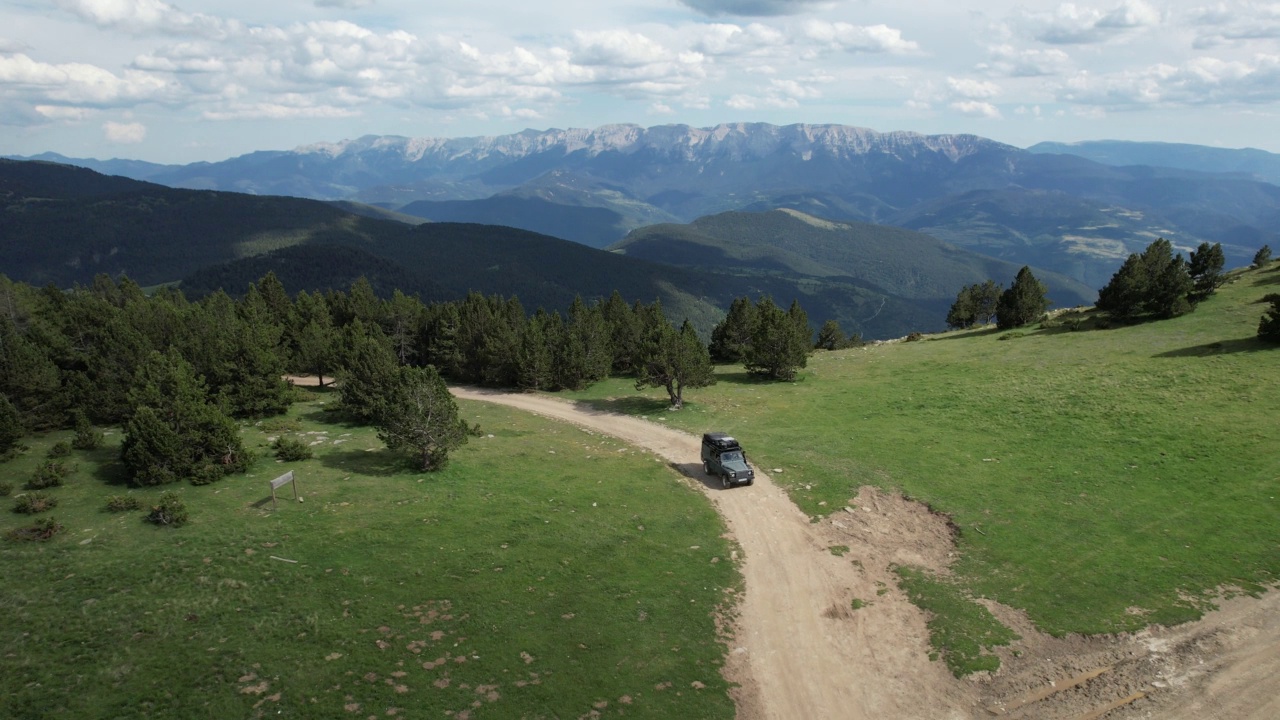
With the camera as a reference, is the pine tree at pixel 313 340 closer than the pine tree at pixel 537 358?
No

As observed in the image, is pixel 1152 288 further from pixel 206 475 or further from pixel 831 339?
pixel 206 475

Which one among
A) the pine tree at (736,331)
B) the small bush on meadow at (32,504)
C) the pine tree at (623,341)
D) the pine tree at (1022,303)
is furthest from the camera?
the pine tree at (623,341)

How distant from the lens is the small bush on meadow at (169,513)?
2775cm

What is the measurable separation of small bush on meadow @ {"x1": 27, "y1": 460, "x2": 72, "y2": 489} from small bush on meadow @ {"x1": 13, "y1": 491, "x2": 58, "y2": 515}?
2.26 meters

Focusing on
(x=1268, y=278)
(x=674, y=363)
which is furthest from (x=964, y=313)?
(x=674, y=363)

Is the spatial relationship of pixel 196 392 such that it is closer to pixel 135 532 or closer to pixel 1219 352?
pixel 135 532

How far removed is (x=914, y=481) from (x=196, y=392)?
4353 cm

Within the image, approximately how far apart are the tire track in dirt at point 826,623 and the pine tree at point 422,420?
1689 cm

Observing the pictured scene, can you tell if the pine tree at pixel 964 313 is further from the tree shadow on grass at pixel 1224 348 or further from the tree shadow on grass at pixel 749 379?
the tree shadow on grass at pixel 749 379

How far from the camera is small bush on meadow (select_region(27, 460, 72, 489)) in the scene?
31.2 meters

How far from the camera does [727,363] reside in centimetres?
7362

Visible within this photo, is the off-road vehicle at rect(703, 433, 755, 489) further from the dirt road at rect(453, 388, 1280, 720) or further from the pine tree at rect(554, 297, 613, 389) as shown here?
the pine tree at rect(554, 297, 613, 389)

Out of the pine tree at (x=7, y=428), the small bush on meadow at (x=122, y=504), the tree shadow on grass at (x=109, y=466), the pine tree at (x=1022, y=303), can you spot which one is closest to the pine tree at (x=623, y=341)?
the pine tree at (x=1022, y=303)

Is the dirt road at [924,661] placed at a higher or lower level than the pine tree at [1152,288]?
lower
